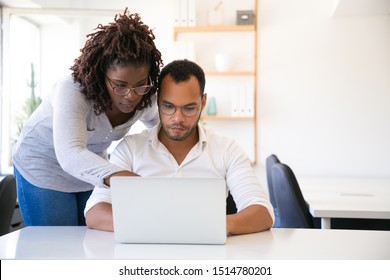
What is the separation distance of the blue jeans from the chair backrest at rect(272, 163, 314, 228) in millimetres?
914

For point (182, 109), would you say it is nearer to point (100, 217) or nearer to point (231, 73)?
point (100, 217)

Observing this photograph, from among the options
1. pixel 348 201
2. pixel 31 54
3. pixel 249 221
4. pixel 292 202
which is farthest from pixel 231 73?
pixel 249 221

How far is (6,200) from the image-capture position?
2.09 m

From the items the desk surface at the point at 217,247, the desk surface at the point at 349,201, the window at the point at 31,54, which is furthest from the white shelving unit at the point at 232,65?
the desk surface at the point at 217,247

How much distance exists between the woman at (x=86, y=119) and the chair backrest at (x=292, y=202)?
2.25ft

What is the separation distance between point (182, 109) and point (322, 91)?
335cm

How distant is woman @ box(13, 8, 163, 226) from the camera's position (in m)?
1.59

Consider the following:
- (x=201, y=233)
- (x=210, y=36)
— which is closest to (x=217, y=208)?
(x=201, y=233)

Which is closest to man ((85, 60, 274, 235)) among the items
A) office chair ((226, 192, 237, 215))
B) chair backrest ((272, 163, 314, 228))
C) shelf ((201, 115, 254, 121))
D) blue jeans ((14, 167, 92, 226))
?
office chair ((226, 192, 237, 215))

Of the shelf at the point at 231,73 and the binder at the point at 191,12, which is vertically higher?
the binder at the point at 191,12

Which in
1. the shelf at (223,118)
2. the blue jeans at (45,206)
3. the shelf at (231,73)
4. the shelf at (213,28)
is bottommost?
the blue jeans at (45,206)

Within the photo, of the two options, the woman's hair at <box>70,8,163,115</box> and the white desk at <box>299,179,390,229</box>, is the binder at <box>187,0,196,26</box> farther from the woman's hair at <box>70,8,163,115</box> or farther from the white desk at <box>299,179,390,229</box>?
the woman's hair at <box>70,8,163,115</box>

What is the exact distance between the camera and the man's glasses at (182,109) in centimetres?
181

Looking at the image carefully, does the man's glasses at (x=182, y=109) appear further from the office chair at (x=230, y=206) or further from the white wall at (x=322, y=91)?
the white wall at (x=322, y=91)
